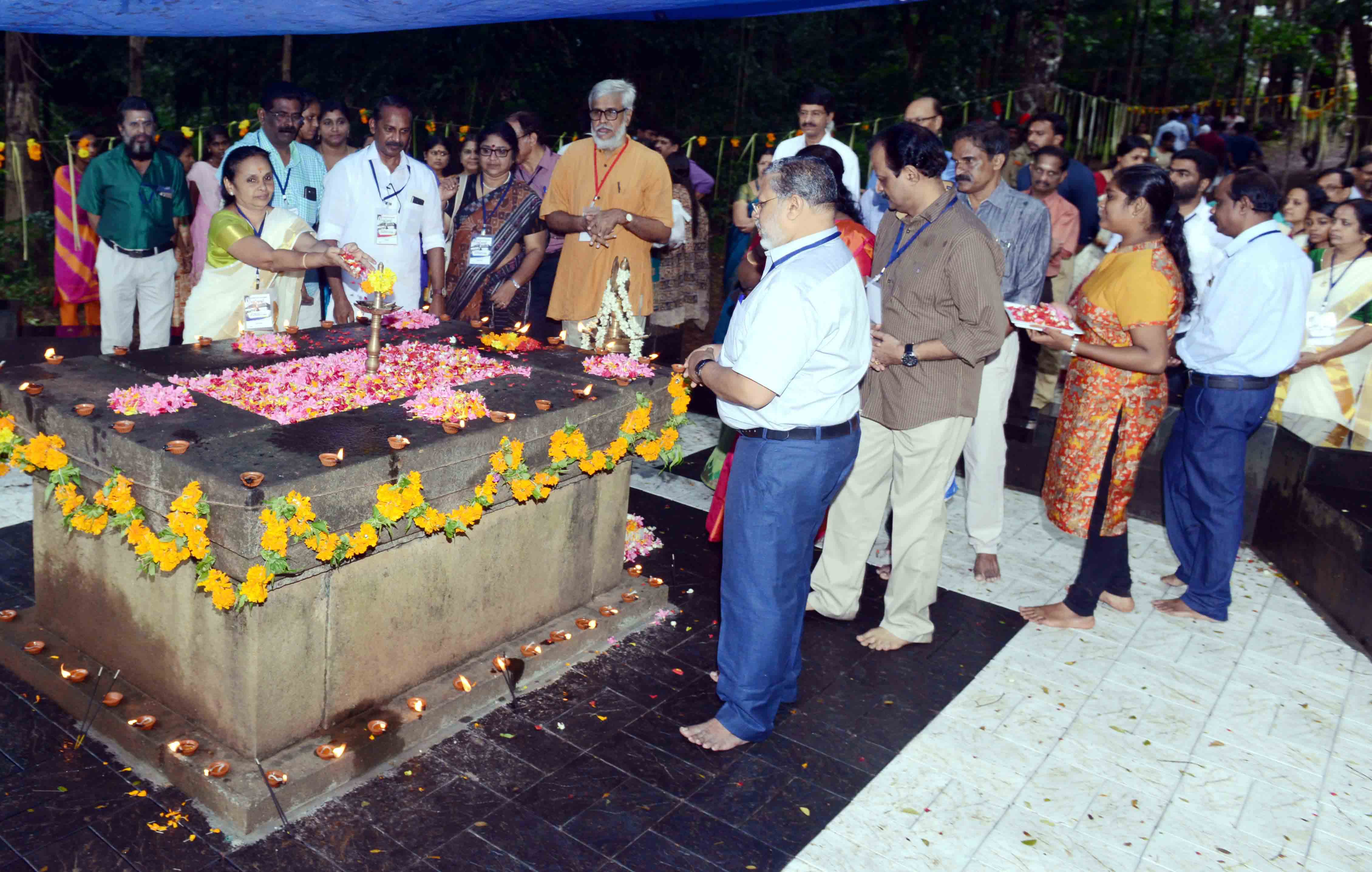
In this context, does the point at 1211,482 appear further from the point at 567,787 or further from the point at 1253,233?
the point at 567,787

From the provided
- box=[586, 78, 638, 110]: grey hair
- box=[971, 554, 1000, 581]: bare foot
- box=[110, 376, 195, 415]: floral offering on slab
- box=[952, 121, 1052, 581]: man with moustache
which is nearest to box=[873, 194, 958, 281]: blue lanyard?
box=[952, 121, 1052, 581]: man with moustache

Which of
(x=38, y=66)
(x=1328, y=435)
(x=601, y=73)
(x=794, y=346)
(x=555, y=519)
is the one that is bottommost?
(x=555, y=519)

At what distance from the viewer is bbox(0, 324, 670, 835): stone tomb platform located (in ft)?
9.82

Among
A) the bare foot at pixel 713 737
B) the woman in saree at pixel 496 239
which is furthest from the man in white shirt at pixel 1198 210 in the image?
the bare foot at pixel 713 737

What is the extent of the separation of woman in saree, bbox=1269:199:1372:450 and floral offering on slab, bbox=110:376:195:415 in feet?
16.8

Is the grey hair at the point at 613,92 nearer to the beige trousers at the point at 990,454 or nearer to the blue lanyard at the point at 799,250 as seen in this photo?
the beige trousers at the point at 990,454

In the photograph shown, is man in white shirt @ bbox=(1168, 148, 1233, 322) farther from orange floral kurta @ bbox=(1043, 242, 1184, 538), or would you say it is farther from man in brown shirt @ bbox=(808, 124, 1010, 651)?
man in brown shirt @ bbox=(808, 124, 1010, 651)

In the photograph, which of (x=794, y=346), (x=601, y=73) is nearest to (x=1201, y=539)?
(x=794, y=346)

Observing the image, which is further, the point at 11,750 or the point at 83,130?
the point at 83,130

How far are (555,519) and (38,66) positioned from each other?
10.6 m

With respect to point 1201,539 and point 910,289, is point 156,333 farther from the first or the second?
point 1201,539

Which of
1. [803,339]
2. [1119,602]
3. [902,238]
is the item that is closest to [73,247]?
[902,238]

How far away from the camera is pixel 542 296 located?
6746 millimetres

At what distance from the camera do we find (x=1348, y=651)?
14.9 feet
